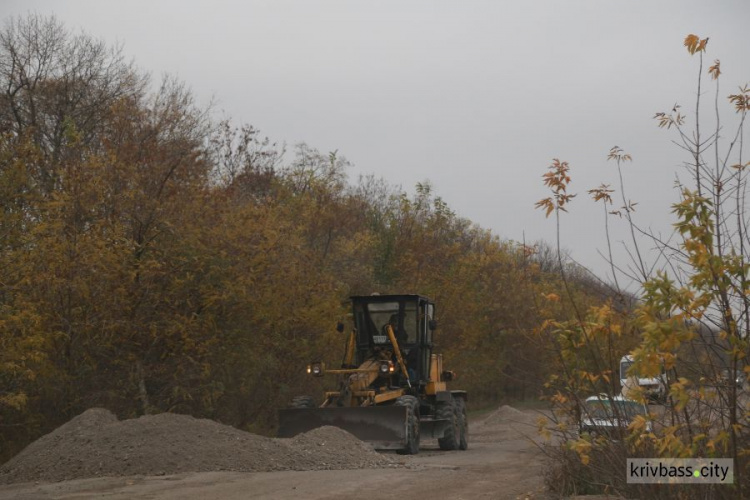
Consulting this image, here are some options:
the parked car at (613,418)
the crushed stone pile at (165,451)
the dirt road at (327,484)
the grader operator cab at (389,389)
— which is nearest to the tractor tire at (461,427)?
the grader operator cab at (389,389)

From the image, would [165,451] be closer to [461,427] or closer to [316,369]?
A: [316,369]

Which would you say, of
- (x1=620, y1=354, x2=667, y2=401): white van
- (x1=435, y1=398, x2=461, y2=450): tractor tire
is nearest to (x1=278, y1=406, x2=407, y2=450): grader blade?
(x1=435, y1=398, x2=461, y2=450): tractor tire

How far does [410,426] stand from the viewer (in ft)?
61.0

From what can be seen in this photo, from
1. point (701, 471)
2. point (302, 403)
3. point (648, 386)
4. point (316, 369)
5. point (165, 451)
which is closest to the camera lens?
point (701, 471)

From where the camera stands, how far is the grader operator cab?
18391 millimetres

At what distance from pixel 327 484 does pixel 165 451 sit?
3.37 meters

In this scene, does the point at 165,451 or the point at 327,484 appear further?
the point at 165,451

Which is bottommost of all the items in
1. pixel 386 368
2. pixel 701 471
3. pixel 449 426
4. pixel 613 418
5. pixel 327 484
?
pixel 327 484

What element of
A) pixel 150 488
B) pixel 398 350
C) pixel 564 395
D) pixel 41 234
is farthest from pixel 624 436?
pixel 41 234

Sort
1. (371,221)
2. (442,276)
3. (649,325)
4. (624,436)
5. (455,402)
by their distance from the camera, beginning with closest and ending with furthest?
(649,325) → (624,436) → (455,402) → (442,276) → (371,221)

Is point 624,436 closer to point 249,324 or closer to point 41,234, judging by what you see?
point 41,234

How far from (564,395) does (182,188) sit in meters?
16.0

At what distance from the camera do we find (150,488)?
13.2 meters

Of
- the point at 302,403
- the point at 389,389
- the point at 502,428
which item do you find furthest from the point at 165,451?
the point at 502,428
